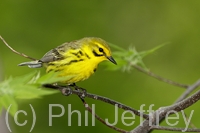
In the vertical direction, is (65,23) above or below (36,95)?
above

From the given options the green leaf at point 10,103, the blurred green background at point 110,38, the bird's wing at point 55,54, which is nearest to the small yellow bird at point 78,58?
the bird's wing at point 55,54

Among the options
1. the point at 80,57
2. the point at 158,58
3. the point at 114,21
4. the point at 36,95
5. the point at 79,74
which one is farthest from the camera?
the point at 114,21

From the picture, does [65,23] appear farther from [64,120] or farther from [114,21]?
[64,120]

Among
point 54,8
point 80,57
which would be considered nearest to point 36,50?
point 54,8

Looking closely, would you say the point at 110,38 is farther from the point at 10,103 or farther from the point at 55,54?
the point at 10,103

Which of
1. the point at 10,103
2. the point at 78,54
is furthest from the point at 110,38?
the point at 10,103

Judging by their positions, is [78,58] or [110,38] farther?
[110,38]

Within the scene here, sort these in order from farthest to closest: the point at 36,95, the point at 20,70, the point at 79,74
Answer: the point at 20,70
the point at 79,74
the point at 36,95
